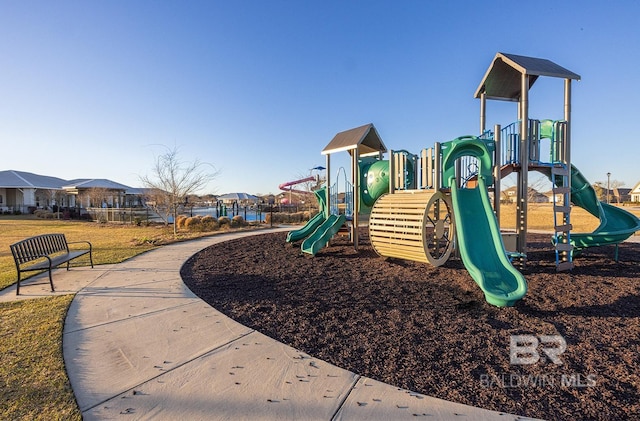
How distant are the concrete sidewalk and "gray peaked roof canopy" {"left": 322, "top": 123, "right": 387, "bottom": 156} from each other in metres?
6.68

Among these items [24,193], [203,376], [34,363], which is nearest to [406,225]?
[203,376]

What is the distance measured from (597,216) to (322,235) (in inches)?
294

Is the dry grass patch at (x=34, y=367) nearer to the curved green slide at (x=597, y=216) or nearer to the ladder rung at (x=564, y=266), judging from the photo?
the ladder rung at (x=564, y=266)

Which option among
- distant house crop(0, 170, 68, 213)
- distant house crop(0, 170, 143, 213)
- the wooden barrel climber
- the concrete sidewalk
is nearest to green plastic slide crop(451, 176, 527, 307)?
the wooden barrel climber

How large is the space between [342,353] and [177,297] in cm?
308

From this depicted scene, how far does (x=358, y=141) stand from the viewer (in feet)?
31.7

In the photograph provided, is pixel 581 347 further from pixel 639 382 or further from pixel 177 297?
pixel 177 297

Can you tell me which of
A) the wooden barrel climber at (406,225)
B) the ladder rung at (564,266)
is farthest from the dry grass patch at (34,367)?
the ladder rung at (564,266)

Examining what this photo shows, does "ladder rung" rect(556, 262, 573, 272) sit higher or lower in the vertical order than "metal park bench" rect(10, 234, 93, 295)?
lower

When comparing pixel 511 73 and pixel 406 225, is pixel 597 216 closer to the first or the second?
pixel 511 73

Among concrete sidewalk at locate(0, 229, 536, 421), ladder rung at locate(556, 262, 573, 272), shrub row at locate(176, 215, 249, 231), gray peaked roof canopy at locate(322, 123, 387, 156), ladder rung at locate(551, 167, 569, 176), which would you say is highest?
gray peaked roof canopy at locate(322, 123, 387, 156)

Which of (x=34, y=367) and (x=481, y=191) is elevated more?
(x=481, y=191)

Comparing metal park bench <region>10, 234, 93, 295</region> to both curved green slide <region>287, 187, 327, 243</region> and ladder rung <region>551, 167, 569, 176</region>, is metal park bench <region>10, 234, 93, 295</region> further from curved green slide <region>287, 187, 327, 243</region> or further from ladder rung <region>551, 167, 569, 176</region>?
ladder rung <region>551, 167, 569, 176</region>

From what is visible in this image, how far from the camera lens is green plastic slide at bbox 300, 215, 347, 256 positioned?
8.95 meters
